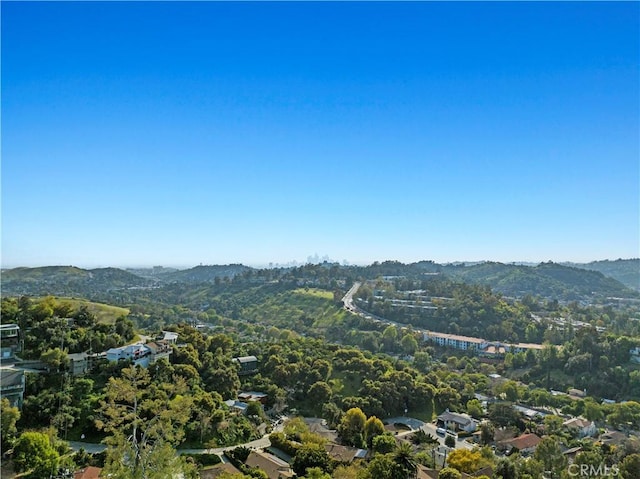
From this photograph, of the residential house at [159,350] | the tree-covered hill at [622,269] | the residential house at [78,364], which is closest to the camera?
the residential house at [78,364]

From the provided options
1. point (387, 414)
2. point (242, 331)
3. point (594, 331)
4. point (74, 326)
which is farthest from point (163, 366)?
point (594, 331)

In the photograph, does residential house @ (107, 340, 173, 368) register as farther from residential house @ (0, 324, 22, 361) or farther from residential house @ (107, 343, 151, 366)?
residential house @ (0, 324, 22, 361)

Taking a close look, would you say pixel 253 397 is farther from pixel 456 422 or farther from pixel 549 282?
pixel 549 282

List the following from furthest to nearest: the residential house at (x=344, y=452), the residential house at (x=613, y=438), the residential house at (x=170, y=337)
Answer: the residential house at (x=170, y=337), the residential house at (x=613, y=438), the residential house at (x=344, y=452)

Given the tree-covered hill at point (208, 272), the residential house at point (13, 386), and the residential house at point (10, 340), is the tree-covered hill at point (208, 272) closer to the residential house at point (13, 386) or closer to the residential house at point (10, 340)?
the residential house at point (10, 340)

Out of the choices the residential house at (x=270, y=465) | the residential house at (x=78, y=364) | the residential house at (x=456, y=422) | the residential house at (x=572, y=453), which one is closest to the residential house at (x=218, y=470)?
the residential house at (x=270, y=465)

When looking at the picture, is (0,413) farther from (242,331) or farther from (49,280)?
(49,280)

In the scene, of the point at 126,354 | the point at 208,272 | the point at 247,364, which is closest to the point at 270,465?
the point at 126,354
